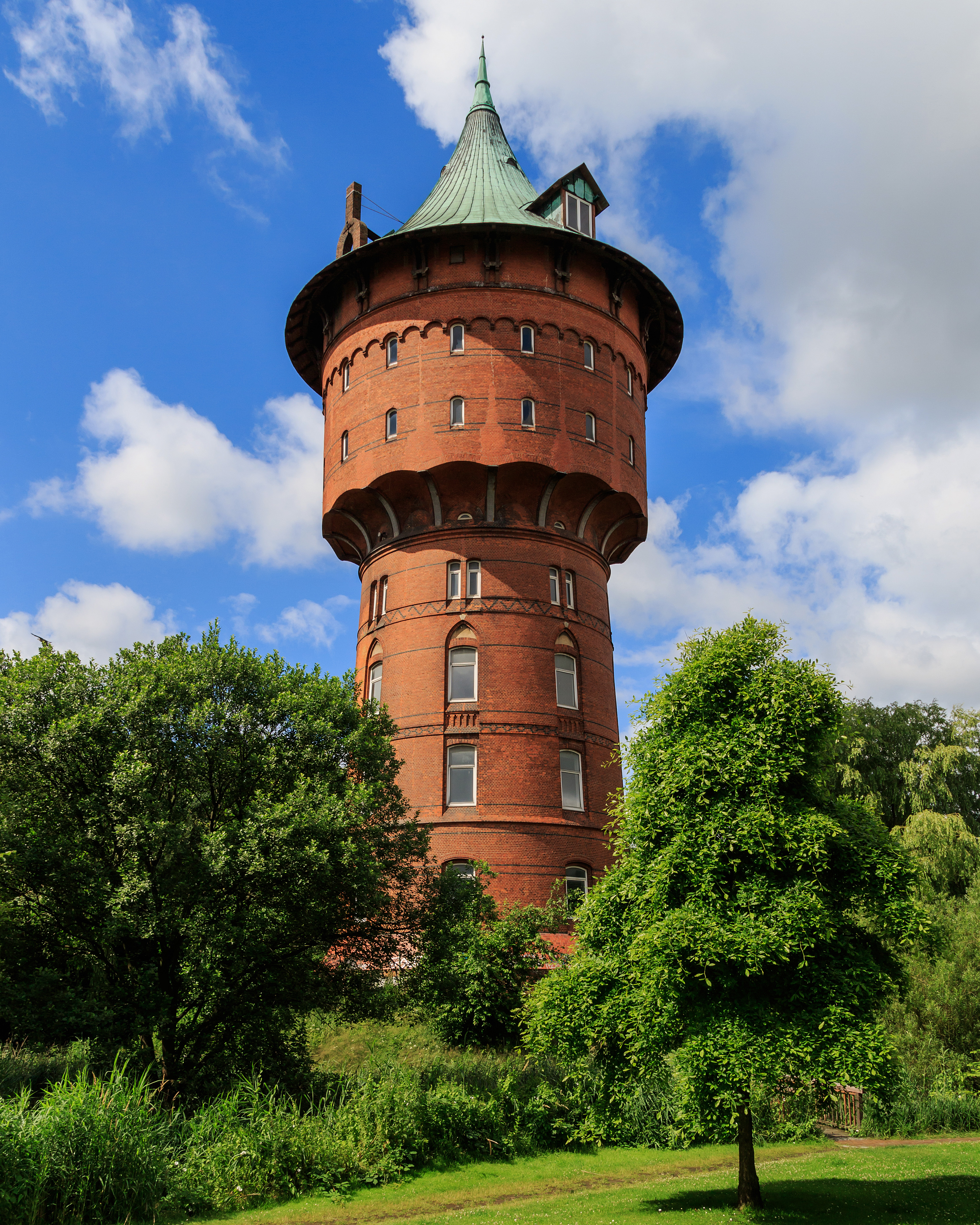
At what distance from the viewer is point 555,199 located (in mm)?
33156

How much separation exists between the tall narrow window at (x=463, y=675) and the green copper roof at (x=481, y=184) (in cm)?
1329

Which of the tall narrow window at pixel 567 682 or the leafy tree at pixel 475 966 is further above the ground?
the tall narrow window at pixel 567 682

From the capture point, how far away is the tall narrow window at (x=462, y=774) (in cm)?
2773

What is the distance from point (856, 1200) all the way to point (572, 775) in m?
16.0

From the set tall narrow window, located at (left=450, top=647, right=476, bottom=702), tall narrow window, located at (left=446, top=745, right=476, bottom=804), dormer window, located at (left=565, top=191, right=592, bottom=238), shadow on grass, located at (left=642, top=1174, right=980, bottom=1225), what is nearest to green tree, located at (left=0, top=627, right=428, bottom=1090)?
shadow on grass, located at (left=642, top=1174, right=980, bottom=1225)

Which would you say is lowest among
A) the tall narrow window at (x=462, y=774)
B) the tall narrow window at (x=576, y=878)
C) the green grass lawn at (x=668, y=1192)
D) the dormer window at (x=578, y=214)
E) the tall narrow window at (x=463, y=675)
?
the green grass lawn at (x=668, y=1192)

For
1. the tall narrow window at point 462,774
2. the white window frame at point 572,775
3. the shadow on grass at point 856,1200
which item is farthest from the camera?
the white window frame at point 572,775

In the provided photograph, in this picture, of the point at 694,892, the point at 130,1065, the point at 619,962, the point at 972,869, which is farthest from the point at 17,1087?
the point at 972,869

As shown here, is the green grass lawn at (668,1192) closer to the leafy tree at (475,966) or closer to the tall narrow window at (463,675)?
the leafy tree at (475,966)

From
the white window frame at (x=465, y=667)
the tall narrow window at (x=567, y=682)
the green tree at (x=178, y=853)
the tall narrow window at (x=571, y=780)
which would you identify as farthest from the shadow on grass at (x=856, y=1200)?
the tall narrow window at (x=567, y=682)

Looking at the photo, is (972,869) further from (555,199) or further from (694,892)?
(555,199)

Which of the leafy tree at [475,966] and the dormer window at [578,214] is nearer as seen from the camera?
the leafy tree at [475,966]

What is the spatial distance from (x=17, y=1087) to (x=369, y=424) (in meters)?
21.1

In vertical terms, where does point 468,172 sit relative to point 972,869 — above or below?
above
